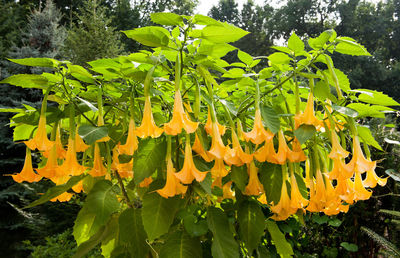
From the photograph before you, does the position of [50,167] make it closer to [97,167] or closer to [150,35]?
[97,167]

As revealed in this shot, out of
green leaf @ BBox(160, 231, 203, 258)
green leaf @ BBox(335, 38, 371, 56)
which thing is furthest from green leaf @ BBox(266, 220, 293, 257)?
green leaf @ BBox(335, 38, 371, 56)

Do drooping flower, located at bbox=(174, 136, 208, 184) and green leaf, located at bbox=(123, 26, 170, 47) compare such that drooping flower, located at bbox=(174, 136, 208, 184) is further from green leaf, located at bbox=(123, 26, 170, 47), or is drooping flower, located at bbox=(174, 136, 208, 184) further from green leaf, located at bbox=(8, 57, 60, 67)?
green leaf, located at bbox=(8, 57, 60, 67)

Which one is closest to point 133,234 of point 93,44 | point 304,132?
point 304,132

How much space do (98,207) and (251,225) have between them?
1.53 ft

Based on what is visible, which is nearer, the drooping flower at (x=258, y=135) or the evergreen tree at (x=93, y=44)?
the drooping flower at (x=258, y=135)

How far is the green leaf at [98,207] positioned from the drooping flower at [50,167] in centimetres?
13

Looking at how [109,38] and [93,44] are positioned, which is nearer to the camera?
[93,44]

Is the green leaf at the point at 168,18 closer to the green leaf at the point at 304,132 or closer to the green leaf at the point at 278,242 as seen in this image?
the green leaf at the point at 304,132

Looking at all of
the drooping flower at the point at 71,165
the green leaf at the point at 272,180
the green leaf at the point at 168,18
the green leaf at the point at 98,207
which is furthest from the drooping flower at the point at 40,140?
the green leaf at the point at 272,180

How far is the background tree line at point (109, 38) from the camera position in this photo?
5391 mm

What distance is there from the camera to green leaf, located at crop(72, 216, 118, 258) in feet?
3.10

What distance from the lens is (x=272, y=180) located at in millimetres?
926

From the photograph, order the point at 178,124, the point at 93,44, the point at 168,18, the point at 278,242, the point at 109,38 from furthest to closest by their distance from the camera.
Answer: the point at 109,38 < the point at 93,44 < the point at 278,242 < the point at 168,18 < the point at 178,124

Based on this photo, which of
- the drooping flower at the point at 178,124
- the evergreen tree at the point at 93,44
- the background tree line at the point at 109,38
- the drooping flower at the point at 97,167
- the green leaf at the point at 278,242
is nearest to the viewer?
the drooping flower at the point at 178,124
